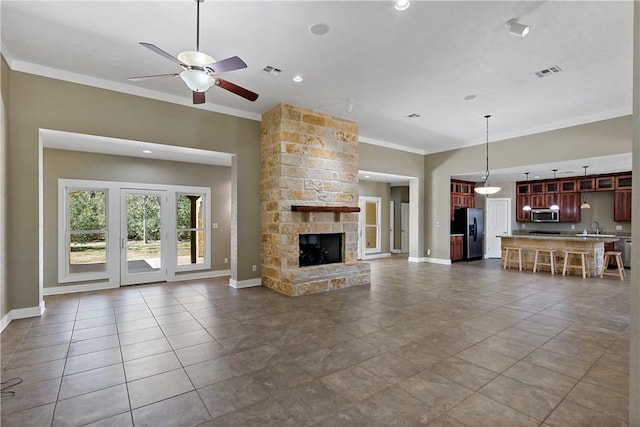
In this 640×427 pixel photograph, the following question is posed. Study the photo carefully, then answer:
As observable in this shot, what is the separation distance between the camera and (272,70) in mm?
4387

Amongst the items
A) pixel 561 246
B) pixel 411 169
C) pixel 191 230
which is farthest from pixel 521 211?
pixel 191 230

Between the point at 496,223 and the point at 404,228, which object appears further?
the point at 404,228

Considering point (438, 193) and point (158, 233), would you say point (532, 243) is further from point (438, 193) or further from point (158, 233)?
point (158, 233)

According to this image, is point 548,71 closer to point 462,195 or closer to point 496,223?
point 462,195

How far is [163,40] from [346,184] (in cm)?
395

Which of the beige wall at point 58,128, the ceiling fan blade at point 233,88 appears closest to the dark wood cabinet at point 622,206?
the beige wall at point 58,128

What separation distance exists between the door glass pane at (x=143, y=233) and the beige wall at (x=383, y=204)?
661 cm

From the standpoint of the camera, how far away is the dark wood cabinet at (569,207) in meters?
9.82

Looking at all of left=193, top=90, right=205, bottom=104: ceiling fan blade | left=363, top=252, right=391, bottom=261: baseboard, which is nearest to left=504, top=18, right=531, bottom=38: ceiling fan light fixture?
left=193, top=90, right=205, bottom=104: ceiling fan blade

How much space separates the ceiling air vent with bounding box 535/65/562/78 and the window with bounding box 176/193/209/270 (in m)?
6.61

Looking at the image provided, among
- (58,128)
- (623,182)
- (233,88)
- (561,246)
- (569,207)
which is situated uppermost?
(233,88)

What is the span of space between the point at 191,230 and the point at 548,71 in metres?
7.07

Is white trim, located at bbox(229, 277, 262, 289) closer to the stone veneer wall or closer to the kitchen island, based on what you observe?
the stone veneer wall

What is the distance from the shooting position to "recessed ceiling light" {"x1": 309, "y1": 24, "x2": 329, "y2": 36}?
337 cm
